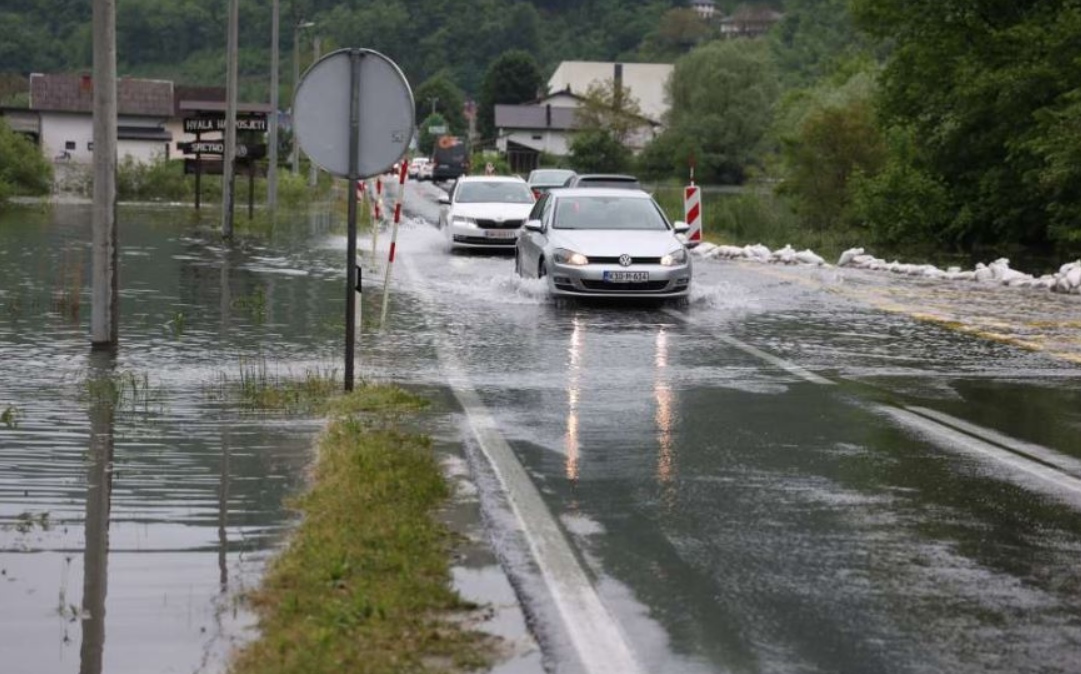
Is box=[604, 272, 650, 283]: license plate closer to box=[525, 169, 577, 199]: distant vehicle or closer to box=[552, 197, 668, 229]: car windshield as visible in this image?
box=[552, 197, 668, 229]: car windshield

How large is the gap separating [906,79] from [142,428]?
32.4 m

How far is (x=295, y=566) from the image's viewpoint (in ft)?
22.5

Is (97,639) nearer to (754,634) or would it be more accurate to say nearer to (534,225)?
(754,634)

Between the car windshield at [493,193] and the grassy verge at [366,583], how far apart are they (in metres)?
24.2

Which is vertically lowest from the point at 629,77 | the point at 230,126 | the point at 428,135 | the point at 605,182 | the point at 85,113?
the point at 605,182

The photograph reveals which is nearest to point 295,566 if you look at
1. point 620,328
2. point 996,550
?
point 996,550

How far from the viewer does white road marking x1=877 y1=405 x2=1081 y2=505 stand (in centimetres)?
912

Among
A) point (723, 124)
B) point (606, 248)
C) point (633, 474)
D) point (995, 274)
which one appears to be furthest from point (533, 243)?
point (723, 124)

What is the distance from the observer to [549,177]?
54125 millimetres

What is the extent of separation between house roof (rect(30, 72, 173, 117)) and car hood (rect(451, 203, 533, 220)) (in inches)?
3213

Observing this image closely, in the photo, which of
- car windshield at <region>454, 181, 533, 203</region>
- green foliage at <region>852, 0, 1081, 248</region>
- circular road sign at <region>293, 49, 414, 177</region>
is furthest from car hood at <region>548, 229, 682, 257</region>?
green foliage at <region>852, 0, 1081, 248</region>

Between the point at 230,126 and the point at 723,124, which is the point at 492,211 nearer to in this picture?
the point at 230,126

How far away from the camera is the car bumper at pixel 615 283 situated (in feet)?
65.6

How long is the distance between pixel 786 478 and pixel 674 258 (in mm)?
11320
